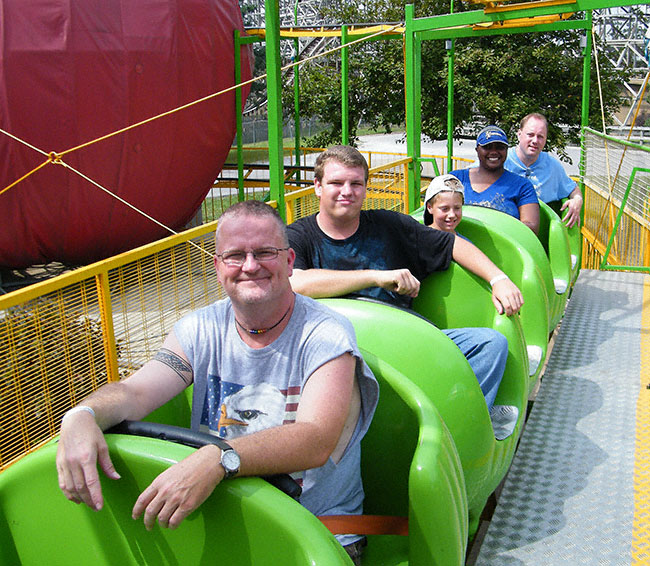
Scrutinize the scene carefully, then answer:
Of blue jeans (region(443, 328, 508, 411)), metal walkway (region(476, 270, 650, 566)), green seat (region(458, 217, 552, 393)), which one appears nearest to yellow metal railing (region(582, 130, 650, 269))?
metal walkway (region(476, 270, 650, 566))

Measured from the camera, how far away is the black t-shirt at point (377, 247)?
273 centimetres

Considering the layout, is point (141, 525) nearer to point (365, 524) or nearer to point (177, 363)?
point (177, 363)

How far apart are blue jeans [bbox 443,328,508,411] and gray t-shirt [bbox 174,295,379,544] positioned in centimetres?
85

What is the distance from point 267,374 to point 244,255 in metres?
0.28

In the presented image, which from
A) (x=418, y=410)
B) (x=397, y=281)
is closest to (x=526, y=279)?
(x=397, y=281)

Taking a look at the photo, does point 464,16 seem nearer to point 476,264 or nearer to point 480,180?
point 480,180

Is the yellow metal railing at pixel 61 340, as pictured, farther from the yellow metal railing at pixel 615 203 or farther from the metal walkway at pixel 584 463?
the yellow metal railing at pixel 615 203

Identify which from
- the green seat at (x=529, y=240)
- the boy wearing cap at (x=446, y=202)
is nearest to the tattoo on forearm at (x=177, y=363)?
the boy wearing cap at (x=446, y=202)

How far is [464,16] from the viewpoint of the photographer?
200 inches

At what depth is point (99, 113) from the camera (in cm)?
687

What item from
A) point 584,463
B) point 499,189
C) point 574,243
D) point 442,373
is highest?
point 499,189

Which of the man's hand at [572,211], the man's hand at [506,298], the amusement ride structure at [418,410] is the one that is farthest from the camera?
the man's hand at [572,211]

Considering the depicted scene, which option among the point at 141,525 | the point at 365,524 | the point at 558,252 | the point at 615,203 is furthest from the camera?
the point at 615,203

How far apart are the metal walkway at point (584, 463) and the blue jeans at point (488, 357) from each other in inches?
16.4
